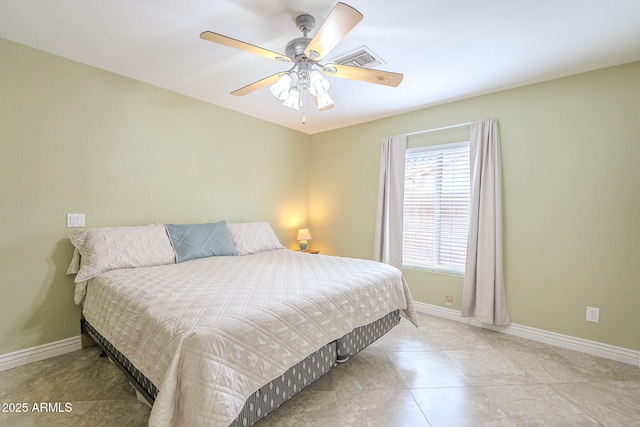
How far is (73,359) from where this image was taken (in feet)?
7.27

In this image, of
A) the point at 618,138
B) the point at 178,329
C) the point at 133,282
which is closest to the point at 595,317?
the point at 618,138

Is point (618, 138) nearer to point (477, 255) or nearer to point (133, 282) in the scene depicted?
point (477, 255)

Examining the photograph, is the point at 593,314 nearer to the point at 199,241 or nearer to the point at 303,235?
the point at 303,235

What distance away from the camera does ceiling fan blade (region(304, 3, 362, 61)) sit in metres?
1.31

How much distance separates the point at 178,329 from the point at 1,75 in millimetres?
2442

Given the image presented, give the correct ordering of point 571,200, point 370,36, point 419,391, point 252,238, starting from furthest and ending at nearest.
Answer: point 252,238
point 571,200
point 370,36
point 419,391

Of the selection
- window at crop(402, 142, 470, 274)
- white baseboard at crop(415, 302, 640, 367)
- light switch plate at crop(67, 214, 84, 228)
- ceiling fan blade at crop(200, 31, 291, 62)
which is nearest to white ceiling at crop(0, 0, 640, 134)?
ceiling fan blade at crop(200, 31, 291, 62)

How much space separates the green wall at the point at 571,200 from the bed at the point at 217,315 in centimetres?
135

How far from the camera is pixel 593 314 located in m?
2.37

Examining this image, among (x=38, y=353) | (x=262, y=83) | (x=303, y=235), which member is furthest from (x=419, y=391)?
(x=38, y=353)

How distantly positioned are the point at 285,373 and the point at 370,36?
2.23 meters

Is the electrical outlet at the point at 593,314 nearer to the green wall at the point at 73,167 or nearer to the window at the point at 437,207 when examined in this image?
the window at the point at 437,207

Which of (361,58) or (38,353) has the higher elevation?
(361,58)

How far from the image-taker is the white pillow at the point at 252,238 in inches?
122
